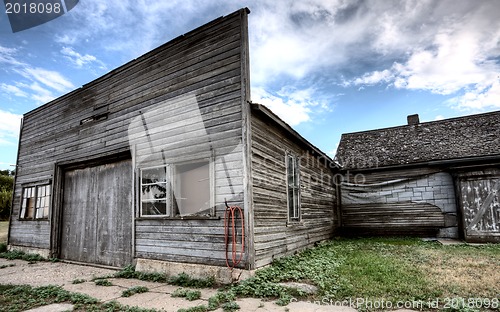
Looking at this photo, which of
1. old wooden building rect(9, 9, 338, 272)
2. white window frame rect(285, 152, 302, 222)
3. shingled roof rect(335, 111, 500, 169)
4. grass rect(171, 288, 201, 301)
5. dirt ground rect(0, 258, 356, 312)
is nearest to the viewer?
dirt ground rect(0, 258, 356, 312)

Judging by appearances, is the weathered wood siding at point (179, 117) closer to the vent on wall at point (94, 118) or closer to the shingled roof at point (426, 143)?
the vent on wall at point (94, 118)

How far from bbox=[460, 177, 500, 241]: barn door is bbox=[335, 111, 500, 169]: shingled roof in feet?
3.14

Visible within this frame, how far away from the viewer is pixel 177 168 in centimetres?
656

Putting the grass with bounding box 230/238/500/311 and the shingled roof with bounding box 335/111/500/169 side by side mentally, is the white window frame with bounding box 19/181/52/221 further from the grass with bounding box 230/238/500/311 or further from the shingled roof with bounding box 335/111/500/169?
the shingled roof with bounding box 335/111/500/169

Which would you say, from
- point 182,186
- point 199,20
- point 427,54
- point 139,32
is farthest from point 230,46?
point 427,54

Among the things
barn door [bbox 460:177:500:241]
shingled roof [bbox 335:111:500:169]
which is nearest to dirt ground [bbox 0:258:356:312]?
barn door [bbox 460:177:500:241]

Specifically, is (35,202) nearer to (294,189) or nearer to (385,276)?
(294,189)

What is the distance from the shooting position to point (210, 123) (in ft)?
20.2

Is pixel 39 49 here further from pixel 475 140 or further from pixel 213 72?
pixel 475 140

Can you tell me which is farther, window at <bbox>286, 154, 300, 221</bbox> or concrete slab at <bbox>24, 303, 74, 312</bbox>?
window at <bbox>286, 154, 300, 221</bbox>

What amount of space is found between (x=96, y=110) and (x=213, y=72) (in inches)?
174

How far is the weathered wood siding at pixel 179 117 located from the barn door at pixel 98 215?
505 millimetres

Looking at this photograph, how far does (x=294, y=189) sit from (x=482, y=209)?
6.90 meters

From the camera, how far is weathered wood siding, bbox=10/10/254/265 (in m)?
5.82
